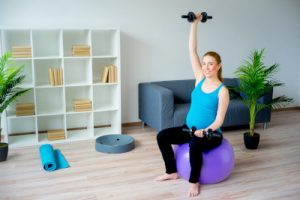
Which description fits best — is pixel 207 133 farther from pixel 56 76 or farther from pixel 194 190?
pixel 56 76

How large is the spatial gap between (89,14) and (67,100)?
1184 mm

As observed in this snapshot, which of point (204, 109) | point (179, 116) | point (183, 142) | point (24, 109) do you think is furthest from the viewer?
point (179, 116)

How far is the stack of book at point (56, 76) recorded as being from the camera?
4195mm

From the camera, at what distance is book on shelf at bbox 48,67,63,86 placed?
4.20 m

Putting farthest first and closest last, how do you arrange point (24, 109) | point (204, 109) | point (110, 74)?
1. point (110, 74)
2. point (24, 109)
3. point (204, 109)

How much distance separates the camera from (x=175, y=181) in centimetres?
323

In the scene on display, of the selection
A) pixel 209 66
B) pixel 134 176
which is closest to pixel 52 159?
pixel 134 176

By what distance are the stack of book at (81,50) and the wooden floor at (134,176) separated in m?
1.10

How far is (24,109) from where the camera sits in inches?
163

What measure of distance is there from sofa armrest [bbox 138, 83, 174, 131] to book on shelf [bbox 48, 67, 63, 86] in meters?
1.14

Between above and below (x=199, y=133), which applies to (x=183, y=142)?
below

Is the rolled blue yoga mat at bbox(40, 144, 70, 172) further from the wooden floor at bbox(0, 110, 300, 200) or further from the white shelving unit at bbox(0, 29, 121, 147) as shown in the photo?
the white shelving unit at bbox(0, 29, 121, 147)

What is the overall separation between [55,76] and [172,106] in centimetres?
148

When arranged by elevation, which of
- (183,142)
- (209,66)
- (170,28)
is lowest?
(183,142)
